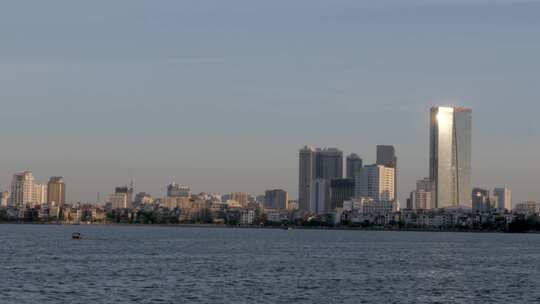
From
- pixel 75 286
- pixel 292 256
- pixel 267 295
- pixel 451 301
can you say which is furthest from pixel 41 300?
pixel 292 256

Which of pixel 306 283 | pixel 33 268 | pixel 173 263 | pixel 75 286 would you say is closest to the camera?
pixel 75 286

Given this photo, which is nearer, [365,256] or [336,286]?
[336,286]

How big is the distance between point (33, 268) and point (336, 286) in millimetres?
31449

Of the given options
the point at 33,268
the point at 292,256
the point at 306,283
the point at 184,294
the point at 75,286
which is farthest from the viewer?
the point at 292,256

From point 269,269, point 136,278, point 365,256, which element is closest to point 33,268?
point 136,278

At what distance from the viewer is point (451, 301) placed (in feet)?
239

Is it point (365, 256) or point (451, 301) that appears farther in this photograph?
point (365, 256)

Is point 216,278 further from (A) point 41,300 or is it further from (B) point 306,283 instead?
(A) point 41,300

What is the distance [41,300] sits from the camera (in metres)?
69.0

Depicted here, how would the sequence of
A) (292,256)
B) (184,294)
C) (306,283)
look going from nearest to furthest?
1. (184,294)
2. (306,283)
3. (292,256)

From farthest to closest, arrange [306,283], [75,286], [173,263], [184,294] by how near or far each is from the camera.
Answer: [173,263], [306,283], [75,286], [184,294]

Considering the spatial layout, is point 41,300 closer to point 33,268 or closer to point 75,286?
point 75,286

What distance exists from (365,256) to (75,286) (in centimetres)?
5970

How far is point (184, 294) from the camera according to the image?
73750 mm
